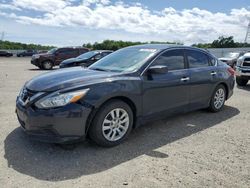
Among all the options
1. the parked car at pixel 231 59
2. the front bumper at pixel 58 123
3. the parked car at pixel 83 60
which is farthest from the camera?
the parked car at pixel 231 59

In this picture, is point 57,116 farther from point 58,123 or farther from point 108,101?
point 108,101

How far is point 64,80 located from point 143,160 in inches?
64.3

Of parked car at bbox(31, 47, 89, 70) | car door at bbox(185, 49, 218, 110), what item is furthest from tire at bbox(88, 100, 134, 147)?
parked car at bbox(31, 47, 89, 70)

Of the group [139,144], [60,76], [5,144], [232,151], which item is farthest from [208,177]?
[5,144]

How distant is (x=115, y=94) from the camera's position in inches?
164

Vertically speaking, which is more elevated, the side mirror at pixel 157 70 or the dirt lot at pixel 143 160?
the side mirror at pixel 157 70

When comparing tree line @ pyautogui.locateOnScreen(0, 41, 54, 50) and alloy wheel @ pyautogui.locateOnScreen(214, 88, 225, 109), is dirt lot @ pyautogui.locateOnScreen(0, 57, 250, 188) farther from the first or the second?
tree line @ pyautogui.locateOnScreen(0, 41, 54, 50)

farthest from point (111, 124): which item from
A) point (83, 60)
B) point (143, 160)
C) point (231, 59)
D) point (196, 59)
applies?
point (231, 59)

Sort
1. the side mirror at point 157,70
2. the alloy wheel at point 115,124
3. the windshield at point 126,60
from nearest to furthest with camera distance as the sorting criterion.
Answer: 1. the alloy wheel at point 115,124
2. the side mirror at point 157,70
3. the windshield at point 126,60

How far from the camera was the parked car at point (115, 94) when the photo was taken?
381 centimetres

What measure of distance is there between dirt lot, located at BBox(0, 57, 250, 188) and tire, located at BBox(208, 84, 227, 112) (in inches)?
36.7

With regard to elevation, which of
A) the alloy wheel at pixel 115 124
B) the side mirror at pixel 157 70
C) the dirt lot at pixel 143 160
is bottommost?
the dirt lot at pixel 143 160

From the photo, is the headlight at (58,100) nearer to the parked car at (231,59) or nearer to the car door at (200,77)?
the car door at (200,77)

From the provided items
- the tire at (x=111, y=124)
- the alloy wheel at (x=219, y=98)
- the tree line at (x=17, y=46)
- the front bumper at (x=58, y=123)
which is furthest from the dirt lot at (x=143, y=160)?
the tree line at (x=17, y=46)
